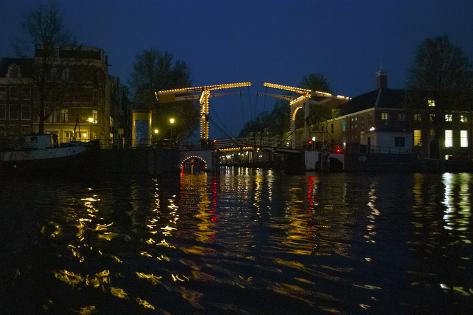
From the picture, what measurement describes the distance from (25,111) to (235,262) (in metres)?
50.0

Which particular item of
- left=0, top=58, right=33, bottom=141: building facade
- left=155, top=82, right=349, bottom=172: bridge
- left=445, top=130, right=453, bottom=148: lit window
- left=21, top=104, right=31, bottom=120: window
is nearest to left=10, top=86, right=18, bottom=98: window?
left=0, top=58, right=33, bottom=141: building facade

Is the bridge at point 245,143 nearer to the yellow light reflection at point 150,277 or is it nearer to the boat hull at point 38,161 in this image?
the boat hull at point 38,161

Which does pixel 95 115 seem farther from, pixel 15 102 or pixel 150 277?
pixel 150 277

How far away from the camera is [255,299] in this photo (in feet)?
17.1

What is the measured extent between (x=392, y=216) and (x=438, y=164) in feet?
145

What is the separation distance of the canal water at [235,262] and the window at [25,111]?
138 ft

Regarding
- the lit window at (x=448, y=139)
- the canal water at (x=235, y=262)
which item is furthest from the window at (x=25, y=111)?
the lit window at (x=448, y=139)

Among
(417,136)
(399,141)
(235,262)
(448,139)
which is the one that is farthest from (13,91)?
(235,262)

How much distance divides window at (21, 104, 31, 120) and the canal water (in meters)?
42.2

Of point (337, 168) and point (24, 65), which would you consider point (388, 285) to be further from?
point (24, 65)

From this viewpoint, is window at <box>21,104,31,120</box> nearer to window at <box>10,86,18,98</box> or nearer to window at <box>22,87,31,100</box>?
window at <box>22,87,31,100</box>

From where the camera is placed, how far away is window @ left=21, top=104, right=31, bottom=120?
5172 cm

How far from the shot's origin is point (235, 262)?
22.6 ft

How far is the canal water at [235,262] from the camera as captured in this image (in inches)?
201
